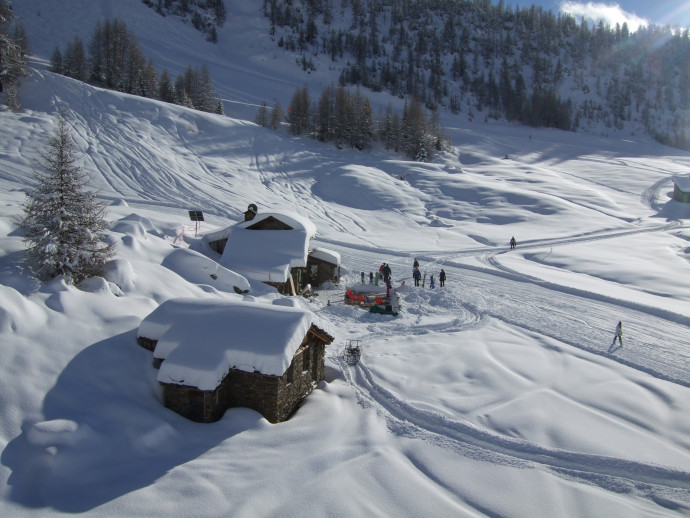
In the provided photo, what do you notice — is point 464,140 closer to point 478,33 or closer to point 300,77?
point 300,77

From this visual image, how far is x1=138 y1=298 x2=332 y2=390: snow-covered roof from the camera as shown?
1100 centimetres

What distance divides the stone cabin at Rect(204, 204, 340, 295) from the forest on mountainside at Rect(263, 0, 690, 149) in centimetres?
8879

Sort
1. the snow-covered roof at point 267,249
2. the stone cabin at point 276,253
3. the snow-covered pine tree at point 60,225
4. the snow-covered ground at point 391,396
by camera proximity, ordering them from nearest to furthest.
Result: the snow-covered ground at point 391,396 < the snow-covered pine tree at point 60,225 < the snow-covered roof at point 267,249 < the stone cabin at point 276,253

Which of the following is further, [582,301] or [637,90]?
[637,90]

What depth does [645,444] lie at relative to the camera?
425 inches

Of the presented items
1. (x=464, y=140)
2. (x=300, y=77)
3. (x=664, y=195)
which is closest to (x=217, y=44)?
(x=300, y=77)

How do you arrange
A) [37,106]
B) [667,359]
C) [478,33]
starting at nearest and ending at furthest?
[667,359] → [37,106] → [478,33]

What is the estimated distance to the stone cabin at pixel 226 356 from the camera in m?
11.0

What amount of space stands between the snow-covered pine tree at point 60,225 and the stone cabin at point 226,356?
3113 millimetres

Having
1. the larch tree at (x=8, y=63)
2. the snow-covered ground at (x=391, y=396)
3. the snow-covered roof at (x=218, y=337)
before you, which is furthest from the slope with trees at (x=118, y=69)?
the snow-covered roof at (x=218, y=337)

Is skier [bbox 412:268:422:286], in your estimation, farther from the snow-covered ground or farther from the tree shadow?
the tree shadow

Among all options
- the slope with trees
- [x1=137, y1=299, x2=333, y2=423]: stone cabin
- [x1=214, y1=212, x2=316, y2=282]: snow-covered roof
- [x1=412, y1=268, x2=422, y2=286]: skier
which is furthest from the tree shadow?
the slope with trees

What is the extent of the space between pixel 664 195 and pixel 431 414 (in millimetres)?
56583

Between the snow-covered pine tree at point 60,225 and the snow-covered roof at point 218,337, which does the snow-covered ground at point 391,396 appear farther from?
the snow-covered roof at point 218,337
